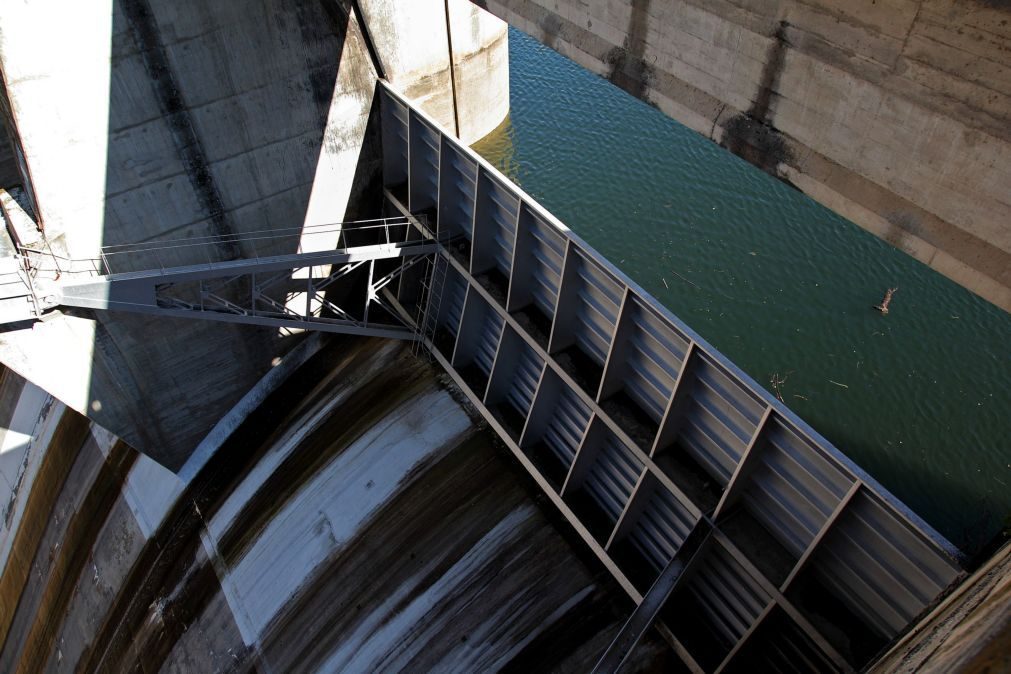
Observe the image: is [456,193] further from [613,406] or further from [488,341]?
[613,406]

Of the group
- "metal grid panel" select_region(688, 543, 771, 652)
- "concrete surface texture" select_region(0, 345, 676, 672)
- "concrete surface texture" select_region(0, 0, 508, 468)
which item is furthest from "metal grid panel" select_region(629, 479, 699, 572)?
"concrete surface texture" select_region(0, 0, 508, 468)

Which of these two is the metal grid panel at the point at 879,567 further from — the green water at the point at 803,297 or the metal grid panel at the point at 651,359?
the green water at the point at 803,297

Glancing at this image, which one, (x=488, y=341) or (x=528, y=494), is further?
(x=488, y=341)

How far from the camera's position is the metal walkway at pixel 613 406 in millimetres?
8656

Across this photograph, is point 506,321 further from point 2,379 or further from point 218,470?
point 2,379

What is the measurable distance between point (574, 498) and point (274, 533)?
19.7 ft

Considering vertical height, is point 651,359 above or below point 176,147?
below

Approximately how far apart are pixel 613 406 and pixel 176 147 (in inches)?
337

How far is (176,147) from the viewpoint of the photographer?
12555 mm

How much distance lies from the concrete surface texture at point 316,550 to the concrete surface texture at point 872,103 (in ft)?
23.4

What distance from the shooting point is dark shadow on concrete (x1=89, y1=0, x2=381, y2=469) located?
11891 millimetres

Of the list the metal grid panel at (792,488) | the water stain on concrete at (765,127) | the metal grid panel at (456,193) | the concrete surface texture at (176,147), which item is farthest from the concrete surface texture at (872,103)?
the concrete surface texture at (176,147)

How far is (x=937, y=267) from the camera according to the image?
6984mm

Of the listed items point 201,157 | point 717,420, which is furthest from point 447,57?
point 717,420
